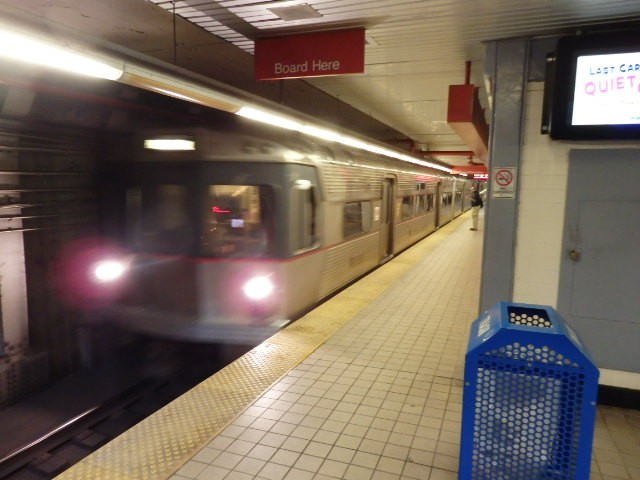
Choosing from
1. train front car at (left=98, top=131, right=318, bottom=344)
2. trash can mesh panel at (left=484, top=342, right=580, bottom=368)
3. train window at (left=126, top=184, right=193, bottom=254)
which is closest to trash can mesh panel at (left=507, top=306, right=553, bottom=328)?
trash can mesh panel at (left=484, top=342, right=580, bottom=368)

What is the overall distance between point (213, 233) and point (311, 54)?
2112mm

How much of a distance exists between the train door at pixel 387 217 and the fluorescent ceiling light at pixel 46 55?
22.6 ft

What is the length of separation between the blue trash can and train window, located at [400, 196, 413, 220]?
8682 mm

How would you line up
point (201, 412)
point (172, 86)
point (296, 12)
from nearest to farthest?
point (172, 86)
point (201, 412)
point (296, 12)

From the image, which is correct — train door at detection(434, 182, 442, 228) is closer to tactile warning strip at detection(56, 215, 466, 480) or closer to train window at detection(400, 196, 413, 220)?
train window at detection(400, 196, 413, 220)

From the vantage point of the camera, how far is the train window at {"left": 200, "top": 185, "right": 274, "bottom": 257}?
4961 millimetres

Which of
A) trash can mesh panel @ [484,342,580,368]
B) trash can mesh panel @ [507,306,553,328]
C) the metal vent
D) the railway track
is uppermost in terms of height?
the metal vent

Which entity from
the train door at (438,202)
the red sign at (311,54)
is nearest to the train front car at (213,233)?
the red sign at (311,54)

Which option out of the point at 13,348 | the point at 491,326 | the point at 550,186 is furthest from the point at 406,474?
the point at 13,348

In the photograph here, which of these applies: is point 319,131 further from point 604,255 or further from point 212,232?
point 604,255

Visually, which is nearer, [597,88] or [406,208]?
[597,88]

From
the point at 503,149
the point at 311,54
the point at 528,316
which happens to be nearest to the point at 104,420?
the point at 311,54

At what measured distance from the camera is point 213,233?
5027 millimetres

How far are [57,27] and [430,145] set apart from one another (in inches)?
545
